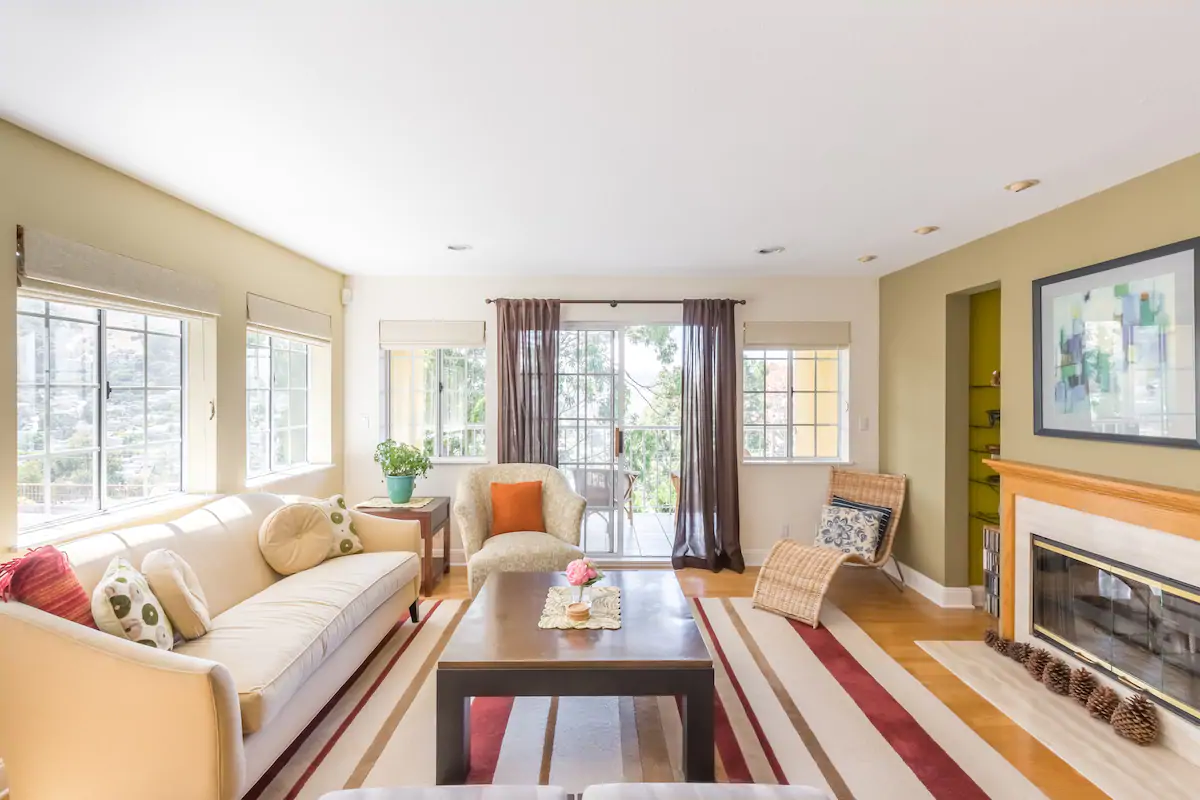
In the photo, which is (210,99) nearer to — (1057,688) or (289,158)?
(289,158)

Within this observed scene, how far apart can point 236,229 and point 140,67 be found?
6.30ft

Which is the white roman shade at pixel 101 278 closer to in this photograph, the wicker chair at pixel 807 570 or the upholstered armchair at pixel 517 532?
the upholstered armchair at pixel 517 532

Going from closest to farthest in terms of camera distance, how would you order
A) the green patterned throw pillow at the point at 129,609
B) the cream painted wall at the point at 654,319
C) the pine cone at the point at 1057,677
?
the green patterned throw pillow at the point at 129,609 < the pine cone at the point at 1057,677 < the cream painted wall at the point at 654,319

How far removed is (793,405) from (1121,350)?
2510 millimetres

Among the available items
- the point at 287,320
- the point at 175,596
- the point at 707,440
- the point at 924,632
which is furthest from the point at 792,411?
the point at 175,596

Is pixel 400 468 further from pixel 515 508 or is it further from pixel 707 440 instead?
pixel 707 440

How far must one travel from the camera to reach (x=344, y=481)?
191 inches

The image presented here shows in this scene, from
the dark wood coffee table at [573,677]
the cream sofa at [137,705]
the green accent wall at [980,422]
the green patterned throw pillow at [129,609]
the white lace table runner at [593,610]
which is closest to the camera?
the cream sofa at [137,705]

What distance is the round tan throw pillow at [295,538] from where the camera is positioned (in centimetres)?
307

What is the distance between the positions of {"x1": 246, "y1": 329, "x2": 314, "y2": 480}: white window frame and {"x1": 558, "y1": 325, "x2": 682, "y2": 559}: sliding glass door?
201 cm

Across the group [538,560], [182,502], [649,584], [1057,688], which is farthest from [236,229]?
[1057,688]

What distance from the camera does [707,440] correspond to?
15.6 ft

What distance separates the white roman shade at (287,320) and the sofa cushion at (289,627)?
64.3 inches

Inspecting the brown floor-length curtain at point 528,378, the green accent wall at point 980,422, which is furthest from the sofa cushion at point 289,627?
the green accent wall at point 980,422
